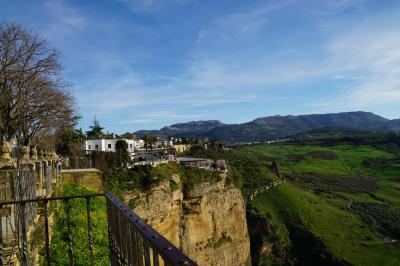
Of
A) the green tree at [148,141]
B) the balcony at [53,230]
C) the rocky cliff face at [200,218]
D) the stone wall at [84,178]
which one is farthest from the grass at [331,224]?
the balcony at [53,230]

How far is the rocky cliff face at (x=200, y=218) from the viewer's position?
25.1 metres

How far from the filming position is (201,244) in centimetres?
3061

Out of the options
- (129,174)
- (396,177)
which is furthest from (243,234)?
(396,177)

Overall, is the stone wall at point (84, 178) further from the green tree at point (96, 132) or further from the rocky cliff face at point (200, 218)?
the green tree at point (96, 132)

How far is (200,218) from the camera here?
3008 centimetres

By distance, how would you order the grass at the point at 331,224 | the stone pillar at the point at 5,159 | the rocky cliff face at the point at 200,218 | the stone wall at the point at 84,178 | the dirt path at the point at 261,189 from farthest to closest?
the dirt path at the point at 261,189
the grass at the point at 331,224
the rocky cliff face at the point at 200,218
the stone wall at the point at 84,178
the stone pillar at the point at 5,159

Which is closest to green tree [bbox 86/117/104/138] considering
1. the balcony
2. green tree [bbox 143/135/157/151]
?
green tree [bbox 143/135/157/151]

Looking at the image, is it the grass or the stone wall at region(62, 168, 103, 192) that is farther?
the grass

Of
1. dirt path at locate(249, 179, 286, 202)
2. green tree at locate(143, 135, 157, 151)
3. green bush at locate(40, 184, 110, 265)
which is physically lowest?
dirt path at locate(249, 179, 286, 202)

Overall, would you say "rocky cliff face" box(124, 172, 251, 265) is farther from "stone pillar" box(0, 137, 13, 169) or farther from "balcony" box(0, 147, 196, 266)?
"stone pillar" box(0, 137, 13, 169)

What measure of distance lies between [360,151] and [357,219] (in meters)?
76.0

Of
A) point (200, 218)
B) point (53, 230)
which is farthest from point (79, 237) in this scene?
point (200, 218)

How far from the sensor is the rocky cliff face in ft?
82.2

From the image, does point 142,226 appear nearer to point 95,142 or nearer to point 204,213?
point 204,213
